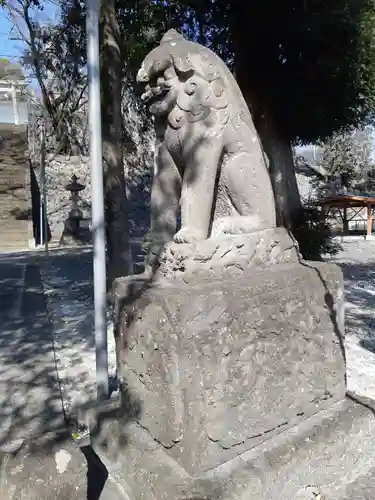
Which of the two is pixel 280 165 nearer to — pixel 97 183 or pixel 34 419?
pixel 97 183

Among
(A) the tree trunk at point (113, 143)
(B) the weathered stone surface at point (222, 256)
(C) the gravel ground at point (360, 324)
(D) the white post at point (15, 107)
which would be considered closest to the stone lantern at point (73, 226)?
(D) the white post at point (15, 107)

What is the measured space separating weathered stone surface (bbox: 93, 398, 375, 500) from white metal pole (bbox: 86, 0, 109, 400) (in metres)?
0.75

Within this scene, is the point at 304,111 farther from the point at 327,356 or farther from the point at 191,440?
the point at 191,440

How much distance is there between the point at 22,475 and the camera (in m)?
1.46

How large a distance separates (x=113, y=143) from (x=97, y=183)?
250 cm

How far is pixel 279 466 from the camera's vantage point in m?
1.95

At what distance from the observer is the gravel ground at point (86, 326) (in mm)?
3619

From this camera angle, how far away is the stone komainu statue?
2066 millimetres

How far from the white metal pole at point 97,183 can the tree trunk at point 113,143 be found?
7.49ft

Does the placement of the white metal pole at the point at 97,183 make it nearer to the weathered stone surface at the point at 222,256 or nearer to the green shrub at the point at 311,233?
the weathered stone surface at the point at 222,256

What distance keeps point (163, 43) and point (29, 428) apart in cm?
250

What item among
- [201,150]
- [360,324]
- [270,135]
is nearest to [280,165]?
[270,135]

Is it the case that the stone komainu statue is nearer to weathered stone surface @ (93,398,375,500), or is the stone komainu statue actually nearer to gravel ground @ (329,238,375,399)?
weathered stone surface @ (93,398,375,500)

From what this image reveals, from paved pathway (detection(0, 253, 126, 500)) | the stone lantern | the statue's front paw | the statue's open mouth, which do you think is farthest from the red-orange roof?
the statue's front paw
